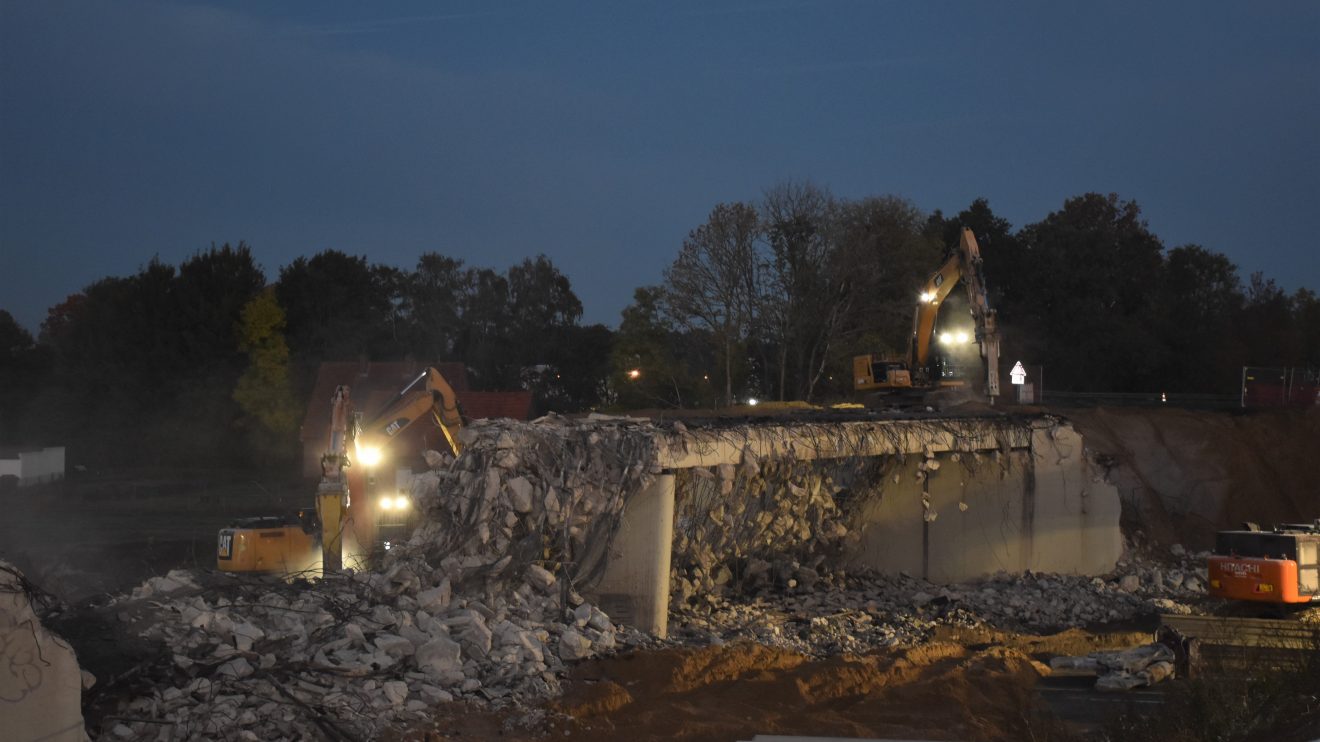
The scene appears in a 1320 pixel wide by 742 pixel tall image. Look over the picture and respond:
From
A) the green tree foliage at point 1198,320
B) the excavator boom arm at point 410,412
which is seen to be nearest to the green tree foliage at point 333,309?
the green tree foliage at point 1198,320

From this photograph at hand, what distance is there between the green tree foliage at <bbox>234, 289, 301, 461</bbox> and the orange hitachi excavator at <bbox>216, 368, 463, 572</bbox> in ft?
126

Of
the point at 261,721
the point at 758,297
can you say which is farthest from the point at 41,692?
the point at 758,297

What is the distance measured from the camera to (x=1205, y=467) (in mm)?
29922

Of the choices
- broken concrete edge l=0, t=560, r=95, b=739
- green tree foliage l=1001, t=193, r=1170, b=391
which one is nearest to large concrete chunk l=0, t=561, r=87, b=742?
broken concrete edge l=0, t=560, r=95, b=739

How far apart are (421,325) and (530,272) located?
774 cm

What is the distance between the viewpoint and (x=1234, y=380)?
48.3m

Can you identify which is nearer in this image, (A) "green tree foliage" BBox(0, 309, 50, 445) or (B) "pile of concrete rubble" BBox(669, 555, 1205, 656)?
(B) "pile of concrete rubble" BBox(669, 555, 1205, 656)

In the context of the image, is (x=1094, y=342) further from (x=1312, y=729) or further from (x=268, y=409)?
(x=1312, y=729)

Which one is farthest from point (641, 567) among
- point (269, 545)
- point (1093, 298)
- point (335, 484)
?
point (1093, 298)

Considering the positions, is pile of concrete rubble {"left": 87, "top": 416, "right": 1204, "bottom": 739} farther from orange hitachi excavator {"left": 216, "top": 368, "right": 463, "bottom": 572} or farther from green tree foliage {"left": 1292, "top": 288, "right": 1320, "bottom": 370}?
green tree foliage {"left": 1292, "top": 288, "right": 1320, "bottom": 370}

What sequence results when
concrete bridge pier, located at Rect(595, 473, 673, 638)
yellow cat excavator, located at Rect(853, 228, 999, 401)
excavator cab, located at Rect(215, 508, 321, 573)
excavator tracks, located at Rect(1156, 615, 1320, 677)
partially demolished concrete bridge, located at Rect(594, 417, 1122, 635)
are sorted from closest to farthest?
excavator tracks, located at Rect(1156, 615, 1320, 677) → concrete bridge pier, located at Rect(595, 473, 673, 638) → excavator cab, located at Rect(215, 508, 321, 573) → partially demolished concrete bridge, located at Rect(594, 417, 1122, 635) → yellow cat excavator, located at Rect(853, 228, 999, 401)

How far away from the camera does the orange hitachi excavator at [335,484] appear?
17.4 metres

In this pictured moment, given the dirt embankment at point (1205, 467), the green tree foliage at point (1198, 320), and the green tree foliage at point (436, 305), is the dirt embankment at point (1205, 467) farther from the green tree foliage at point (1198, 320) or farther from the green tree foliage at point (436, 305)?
the green tree foliage at point (436, 305)

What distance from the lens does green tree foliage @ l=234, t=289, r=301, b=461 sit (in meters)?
57.7
